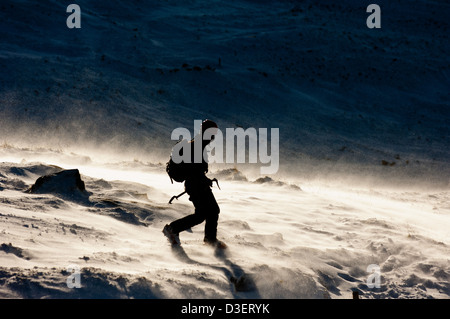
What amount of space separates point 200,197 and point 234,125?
12.7 metres

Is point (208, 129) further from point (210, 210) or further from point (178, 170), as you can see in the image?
point (210, 210)

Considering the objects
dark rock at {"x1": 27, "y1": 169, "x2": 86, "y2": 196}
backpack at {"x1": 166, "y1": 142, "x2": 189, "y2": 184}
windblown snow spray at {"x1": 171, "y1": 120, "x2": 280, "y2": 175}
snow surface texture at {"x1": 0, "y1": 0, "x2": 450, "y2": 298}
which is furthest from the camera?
windblown snow spray at {"x1": 171, "y1": 120, "x2": 280, "y2": 175}

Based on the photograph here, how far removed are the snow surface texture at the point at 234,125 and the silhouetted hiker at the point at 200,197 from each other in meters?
0.22

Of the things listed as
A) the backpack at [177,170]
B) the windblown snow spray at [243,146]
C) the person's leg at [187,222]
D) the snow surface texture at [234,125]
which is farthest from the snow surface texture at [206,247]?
the windblown snow spray at [243,146]

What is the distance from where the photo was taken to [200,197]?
554 centimetres

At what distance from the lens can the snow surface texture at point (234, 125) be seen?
500cm

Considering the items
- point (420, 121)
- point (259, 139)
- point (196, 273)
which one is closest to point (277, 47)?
point (420, 121)

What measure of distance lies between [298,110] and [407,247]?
1418 centimetres

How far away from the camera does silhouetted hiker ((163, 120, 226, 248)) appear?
17.8 feet

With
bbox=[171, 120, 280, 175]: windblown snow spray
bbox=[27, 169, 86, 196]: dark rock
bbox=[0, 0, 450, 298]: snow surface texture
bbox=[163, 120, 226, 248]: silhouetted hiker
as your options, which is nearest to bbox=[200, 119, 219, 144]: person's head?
bbox=[163, 120, 226, 248]: silhouetted hiker

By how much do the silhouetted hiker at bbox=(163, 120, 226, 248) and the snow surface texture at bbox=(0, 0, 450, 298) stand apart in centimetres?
22

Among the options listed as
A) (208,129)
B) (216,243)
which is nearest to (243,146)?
(216,243)

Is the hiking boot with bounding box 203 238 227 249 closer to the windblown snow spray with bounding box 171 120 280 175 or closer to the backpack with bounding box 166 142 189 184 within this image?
the backpack with bounding box 166 142 189 184

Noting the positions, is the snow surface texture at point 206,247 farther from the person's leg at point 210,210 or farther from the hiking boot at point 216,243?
the person's leg at point 210,210
